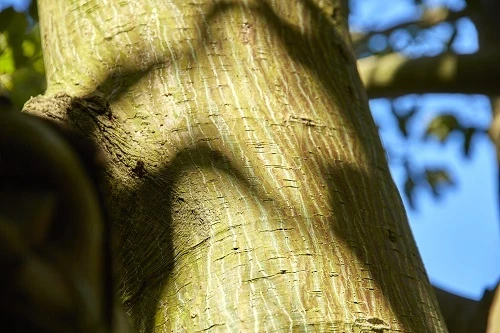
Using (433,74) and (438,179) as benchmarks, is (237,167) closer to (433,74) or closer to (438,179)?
(433,74)

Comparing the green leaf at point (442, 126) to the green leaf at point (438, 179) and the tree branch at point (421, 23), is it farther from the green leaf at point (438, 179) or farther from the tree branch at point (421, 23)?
the tree branch at point (421, 23)

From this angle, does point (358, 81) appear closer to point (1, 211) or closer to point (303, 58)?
point (303, 58)

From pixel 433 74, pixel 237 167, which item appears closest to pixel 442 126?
pixel 433 74

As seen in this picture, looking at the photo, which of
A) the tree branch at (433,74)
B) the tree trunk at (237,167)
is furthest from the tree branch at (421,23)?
the tree trunk at (237,167)

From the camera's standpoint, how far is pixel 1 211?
55 centimetres

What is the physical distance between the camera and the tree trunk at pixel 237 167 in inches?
34.0

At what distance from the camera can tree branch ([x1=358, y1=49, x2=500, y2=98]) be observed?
7.44 feet

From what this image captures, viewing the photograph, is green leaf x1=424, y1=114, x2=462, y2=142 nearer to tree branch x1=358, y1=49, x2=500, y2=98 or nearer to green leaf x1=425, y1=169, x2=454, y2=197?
green leaf x1=425, y1=169, x2=454, y2=197

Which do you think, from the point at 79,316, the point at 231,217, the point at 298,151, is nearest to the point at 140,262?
the point at 231,217

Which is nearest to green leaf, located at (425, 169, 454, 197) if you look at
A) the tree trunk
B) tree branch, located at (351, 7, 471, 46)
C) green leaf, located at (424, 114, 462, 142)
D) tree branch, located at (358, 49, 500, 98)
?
green leaf, located at (424, 114, 462, 142)

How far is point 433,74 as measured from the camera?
2391mm

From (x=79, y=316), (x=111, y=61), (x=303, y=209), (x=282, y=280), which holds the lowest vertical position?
(x=79, y=316)

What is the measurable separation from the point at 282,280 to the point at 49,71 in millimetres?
570

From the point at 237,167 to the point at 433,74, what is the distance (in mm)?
1587
